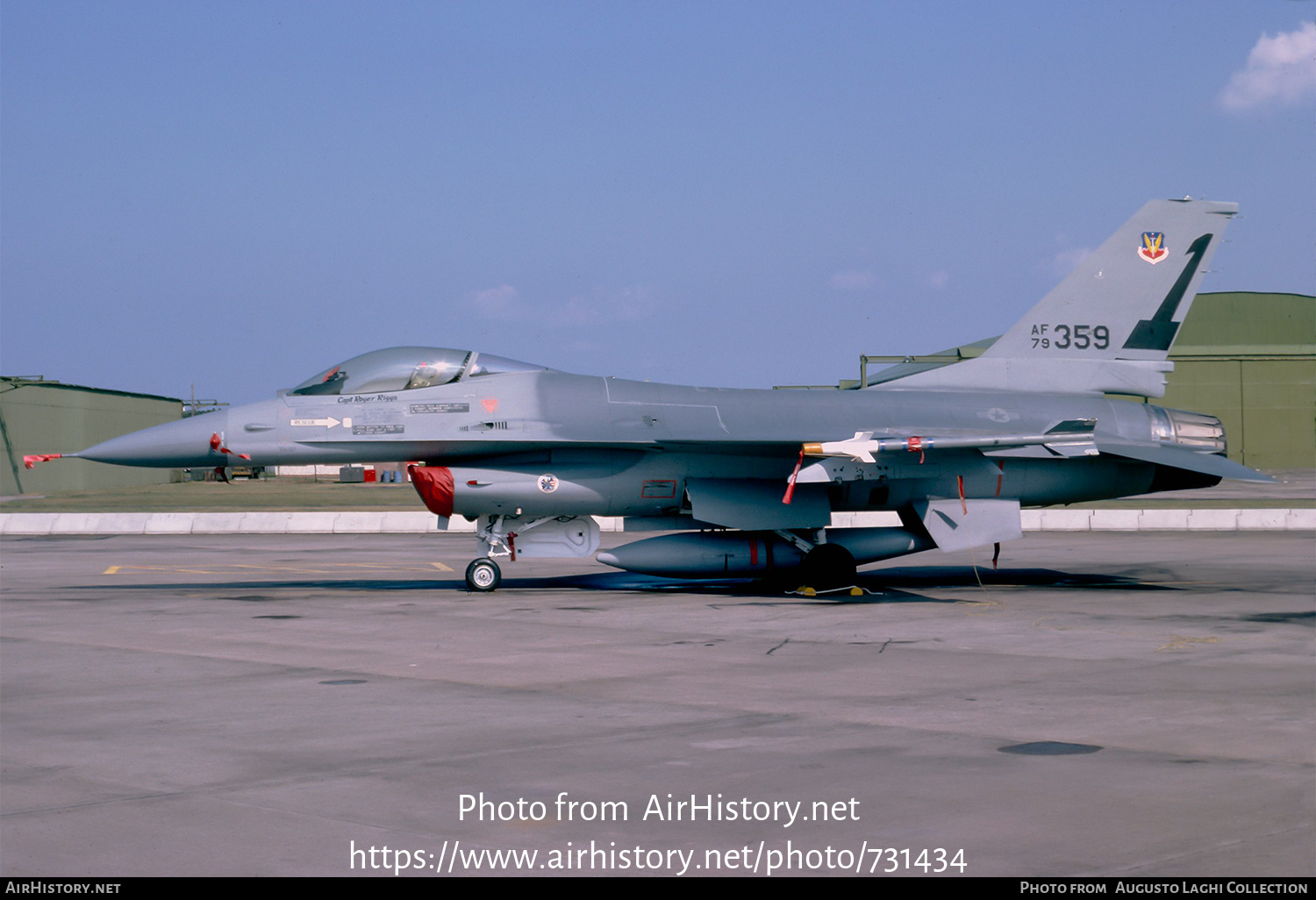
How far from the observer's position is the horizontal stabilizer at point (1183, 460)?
650 inches

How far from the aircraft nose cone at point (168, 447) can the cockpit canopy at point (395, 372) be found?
1271 millimetres

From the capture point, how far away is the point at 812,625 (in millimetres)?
13070

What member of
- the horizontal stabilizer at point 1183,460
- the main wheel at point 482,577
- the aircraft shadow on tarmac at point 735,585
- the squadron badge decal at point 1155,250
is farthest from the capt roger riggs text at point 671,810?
the squadron badge decal at point 1155,250

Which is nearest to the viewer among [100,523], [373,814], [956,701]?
[373,814]

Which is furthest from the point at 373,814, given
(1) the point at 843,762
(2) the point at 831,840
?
(1) the point at 843,762

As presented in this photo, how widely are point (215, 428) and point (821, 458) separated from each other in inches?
325

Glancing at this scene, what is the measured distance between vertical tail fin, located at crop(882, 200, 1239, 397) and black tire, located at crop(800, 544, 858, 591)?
314 cm

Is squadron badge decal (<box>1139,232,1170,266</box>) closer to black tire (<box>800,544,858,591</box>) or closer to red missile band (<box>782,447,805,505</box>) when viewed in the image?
red missile band (<box>782,447,805,505</box>)

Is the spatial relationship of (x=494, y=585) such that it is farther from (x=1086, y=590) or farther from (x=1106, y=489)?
(x=1106, y=489)

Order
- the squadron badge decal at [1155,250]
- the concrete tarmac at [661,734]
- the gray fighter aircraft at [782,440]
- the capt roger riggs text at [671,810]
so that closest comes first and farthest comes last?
the concrete tarmac at [661,734] → the capt roger riggs text at [671,810] → the gray fighter aircraft at [782,440] → the squadron badge decal at [1155,250]

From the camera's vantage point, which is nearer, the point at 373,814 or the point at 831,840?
the point at 831,840

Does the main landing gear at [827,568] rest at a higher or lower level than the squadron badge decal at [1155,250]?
lower

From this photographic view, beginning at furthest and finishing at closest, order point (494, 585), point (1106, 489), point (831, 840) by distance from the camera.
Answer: point (1106, 489), point (494, 585), point (831, 840)

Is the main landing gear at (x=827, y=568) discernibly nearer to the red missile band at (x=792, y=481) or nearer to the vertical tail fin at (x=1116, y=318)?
the red missile band at (x=792, y=481)
